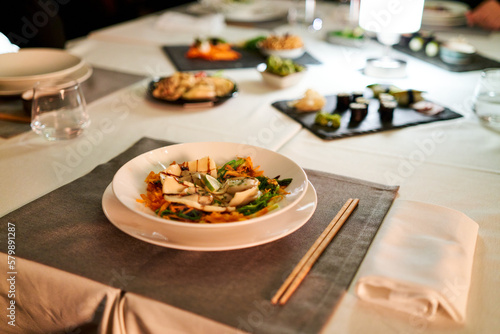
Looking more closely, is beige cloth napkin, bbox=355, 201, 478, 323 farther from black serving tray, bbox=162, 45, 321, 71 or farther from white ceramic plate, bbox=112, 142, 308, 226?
black serving tray, bbox=162, 45, 321, 71

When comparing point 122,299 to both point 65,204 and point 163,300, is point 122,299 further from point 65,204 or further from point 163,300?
point 65,204

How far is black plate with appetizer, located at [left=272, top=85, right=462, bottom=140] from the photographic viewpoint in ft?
4.33

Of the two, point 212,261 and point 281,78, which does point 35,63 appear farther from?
point 212,261

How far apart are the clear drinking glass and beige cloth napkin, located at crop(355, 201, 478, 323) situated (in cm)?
86

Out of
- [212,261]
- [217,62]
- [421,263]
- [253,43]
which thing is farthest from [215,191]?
[253,43]

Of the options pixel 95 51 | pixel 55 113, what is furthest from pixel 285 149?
pixel 95 51

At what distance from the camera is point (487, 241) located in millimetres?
824

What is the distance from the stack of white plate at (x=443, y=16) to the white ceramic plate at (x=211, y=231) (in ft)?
6.49

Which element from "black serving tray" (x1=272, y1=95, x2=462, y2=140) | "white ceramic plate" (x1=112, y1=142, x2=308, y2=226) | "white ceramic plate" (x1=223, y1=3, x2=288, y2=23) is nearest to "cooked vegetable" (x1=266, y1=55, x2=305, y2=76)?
"black serving tray" (x1=272, y1=95, x2=462, y2=140)

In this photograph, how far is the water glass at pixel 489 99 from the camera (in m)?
1.38

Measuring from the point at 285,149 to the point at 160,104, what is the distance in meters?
0.52

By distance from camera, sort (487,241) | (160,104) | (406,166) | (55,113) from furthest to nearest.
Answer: (160,104) < (55,113) < (406,166) < (487,241)

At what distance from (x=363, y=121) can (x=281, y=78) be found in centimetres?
39

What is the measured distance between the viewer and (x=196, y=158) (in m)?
0.97
